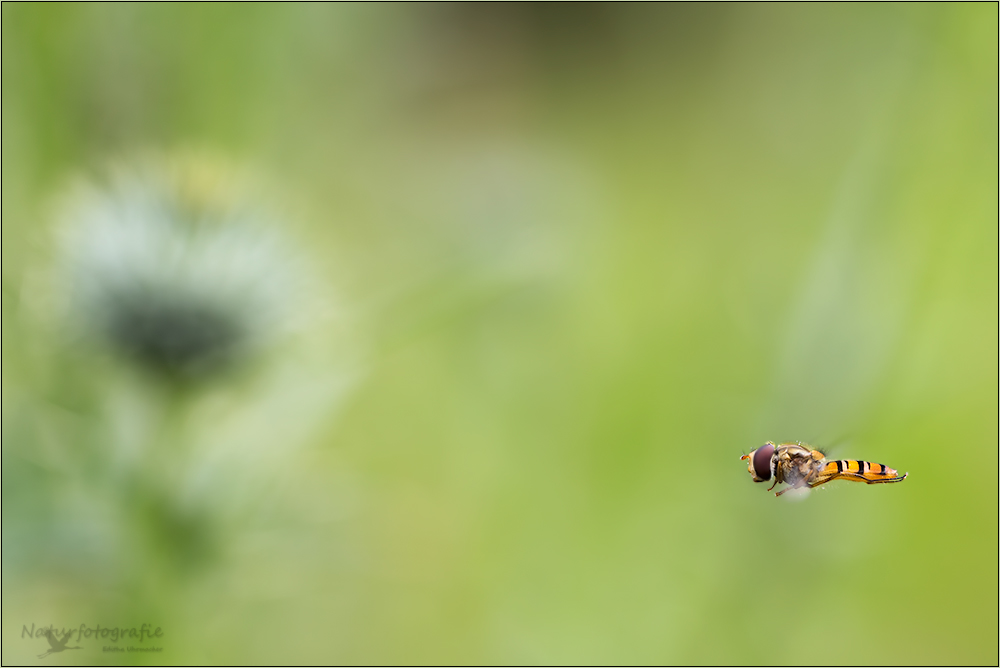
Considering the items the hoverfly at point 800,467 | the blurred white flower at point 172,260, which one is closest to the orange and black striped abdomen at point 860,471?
the hoverfly at point 800,467

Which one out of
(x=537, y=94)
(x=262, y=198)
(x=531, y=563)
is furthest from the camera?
(x=537, y=94)

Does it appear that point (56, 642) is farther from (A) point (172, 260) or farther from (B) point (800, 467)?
(B) point (800, 467)

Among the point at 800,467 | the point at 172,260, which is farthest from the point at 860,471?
the point at 172,260

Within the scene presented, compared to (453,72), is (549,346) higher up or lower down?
lower down

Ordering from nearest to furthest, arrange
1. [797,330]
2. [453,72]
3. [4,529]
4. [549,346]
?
[4,529] → [797,330] → [549,346] → [453,72]

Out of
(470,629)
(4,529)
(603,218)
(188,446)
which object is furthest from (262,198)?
(603,218)

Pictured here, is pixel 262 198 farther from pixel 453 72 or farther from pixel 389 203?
pixel 453 72
